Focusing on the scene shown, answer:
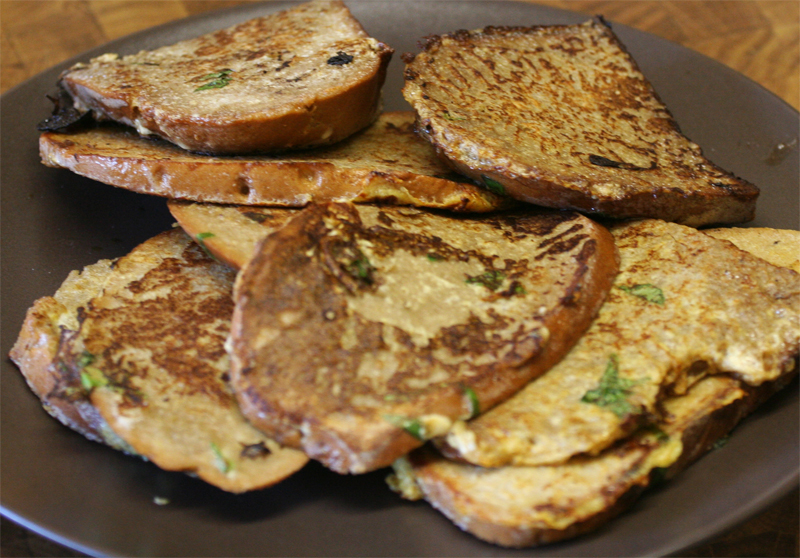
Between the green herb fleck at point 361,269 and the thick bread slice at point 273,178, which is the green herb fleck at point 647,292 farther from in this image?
the green herb fleck at point 361,269

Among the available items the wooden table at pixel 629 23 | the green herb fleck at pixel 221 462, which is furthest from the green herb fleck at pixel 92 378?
the wooden table at pixel 629 23

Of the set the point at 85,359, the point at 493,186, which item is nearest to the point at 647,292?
the point at 493,186

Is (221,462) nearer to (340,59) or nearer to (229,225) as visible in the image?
(229,225)

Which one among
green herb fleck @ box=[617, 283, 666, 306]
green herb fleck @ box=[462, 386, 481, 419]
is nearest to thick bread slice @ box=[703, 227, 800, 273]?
green herb fleck @ box=[617, 283, 666, 306]

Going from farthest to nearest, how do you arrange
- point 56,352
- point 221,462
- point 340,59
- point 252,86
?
point 340,59, point 252,86, point 56,352, point 221,462

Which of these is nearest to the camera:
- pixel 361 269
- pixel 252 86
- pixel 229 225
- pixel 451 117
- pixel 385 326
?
pixel 385 326

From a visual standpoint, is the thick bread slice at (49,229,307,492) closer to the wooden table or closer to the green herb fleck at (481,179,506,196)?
the green herb fleck at (481,179,506,196)
